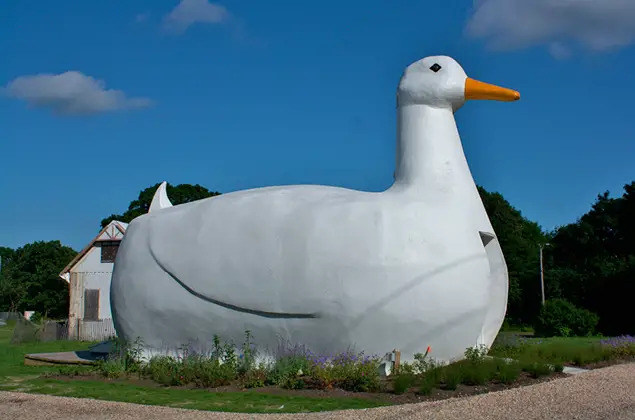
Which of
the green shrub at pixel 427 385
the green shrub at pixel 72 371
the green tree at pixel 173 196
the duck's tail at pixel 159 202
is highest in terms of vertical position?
the green tree at pixel 173 196

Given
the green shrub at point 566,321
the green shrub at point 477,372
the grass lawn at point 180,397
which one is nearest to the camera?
the grass lawn at point 180,397

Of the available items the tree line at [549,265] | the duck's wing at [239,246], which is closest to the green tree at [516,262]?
the tree line at [549,265]

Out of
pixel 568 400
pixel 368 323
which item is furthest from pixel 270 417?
pixel 568 400

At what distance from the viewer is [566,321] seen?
77.0 feet

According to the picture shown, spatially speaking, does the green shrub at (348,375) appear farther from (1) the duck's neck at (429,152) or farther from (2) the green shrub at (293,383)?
(1) the duck's neck at (429,152)

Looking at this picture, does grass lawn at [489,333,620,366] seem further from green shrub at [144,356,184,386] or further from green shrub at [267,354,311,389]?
green shrub at [144,356,184,386]

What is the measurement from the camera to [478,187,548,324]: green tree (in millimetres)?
35562

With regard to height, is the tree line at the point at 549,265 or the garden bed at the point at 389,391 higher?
the tree line at the point at 549,265

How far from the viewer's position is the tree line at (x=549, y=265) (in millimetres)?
26688

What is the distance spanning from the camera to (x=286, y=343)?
1030cm

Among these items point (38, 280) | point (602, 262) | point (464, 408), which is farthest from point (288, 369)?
point (38, 280)

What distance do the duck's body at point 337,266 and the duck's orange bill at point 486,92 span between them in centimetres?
47

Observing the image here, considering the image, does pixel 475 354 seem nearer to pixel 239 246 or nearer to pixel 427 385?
pixel 427 385

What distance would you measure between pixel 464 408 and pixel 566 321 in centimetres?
1768
